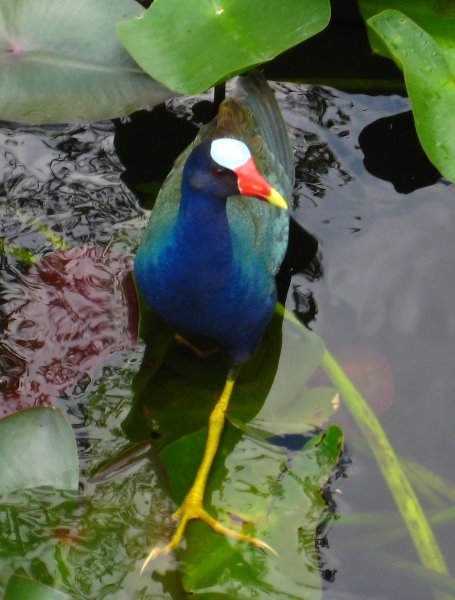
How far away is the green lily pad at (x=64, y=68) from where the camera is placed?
121 inches

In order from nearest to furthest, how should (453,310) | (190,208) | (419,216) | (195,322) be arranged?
(190,208) < (195,322) < (453,310) < (419,216)

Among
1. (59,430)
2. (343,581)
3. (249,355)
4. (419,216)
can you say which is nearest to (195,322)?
(249,355)

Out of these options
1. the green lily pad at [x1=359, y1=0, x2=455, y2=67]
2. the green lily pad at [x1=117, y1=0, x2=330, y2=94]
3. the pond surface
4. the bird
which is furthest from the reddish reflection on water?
the green lily pad at [x1=359, y1=0, x2=455, y2=67]

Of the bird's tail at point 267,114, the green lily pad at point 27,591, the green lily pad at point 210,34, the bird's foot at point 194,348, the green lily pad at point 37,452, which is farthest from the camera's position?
the bird's tail at point 267,114

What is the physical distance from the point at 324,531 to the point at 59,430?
32.4 inches

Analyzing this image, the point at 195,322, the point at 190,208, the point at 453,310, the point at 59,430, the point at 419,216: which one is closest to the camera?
the point at 59,430

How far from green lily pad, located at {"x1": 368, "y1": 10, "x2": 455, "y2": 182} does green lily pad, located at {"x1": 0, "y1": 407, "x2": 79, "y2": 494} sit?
1.38 meters

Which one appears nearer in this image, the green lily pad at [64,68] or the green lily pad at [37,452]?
the green lily pad at [37,452]

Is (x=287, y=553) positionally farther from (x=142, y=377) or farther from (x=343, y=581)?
(x=142, y=377)

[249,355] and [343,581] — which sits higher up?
[249,355]

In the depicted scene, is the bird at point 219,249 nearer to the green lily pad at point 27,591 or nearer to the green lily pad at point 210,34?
the green lily pad at point 210,34

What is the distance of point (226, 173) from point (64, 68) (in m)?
0.96

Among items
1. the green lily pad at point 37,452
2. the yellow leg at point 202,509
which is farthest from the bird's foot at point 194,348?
the green lily pad at point 37,452

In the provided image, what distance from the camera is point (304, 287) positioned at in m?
3.15
